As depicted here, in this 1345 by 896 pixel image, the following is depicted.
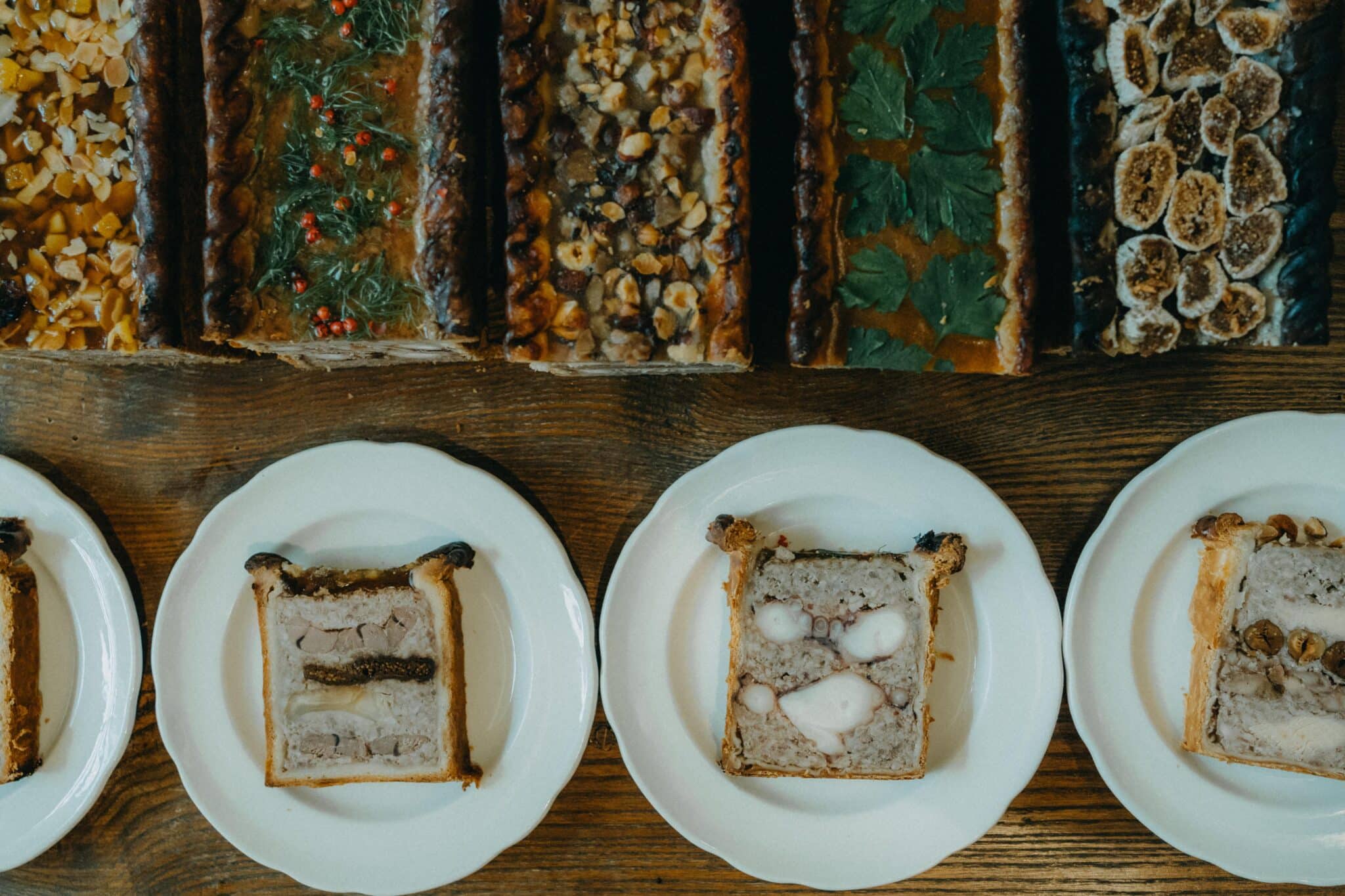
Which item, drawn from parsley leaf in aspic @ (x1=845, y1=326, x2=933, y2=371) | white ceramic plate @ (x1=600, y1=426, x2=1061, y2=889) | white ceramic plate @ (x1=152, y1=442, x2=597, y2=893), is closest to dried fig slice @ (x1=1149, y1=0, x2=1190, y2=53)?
parsley leaf in aspic @ (x1=845, y1=326, x2=933, y2=371)

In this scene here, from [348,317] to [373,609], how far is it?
3.13 ft

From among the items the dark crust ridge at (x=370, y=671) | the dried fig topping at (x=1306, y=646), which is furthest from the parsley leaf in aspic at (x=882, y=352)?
the dark crust ridge at (x=370, y=671)

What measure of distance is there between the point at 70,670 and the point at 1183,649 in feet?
12.5

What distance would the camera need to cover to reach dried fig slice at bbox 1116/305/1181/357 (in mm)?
2381

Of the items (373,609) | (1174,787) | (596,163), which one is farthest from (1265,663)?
(373,609)

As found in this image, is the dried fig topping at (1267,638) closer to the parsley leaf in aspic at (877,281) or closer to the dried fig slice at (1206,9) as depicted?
the parsley leaf in aspic at (877,281)

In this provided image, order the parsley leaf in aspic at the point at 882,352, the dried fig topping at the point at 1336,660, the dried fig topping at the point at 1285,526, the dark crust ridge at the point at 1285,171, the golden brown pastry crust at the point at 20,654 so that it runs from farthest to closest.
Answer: the golden brown pastry crust at the point at 20,654, the dried fig topping at the point at 1285,526, the dried fig topping at the point at 1336,660, the parsley leaf in aspic at the point at 882,352, the dark crust ridge at the point at 1285,171

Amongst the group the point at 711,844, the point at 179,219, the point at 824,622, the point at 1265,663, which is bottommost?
the point at 711,844

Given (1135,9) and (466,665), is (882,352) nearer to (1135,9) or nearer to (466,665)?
(1135,9)

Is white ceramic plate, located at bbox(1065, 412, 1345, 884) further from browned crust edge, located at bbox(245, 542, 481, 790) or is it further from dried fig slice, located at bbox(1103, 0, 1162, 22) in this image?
browned crust edge, located at bbox(245, 542, 481, 790)

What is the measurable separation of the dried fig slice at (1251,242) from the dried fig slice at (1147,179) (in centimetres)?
21

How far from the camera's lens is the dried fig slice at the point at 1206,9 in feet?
7.63

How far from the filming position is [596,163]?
95.3 inches

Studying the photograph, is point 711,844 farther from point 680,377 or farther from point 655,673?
Result: point 680,377
